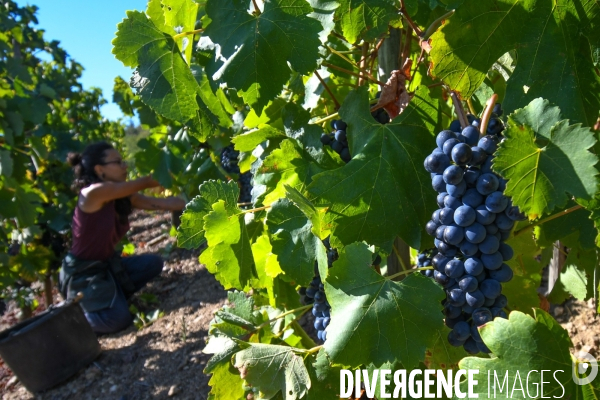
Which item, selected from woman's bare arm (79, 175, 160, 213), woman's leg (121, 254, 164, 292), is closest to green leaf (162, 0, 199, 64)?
woman's bare arm (79, 175, 160, 213)

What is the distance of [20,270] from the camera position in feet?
16.9

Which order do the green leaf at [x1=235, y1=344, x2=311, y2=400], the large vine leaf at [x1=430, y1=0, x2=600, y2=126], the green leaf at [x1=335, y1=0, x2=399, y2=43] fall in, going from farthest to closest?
the green leaf at [x1=235, y1=344, x2=311, y2=400] < the green leaf at [x1=335, y1=0, x2=399, y2=43] < the large vine leaf at [x1=430, y1=0, x2=600, y2=126]

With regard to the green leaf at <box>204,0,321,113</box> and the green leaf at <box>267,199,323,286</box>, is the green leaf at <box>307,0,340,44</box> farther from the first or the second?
the green leaf at <box>267,199,323,286</box>

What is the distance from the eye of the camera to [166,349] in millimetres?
3896

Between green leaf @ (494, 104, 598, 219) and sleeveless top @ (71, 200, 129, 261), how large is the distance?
15.2ft

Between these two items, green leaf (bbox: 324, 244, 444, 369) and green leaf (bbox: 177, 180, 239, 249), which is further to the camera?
green leaf (bbox: 177, 180, 239, 249)

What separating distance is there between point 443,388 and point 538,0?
998 millimetres

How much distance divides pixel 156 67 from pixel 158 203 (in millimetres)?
3918

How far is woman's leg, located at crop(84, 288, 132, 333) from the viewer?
4.67 meters

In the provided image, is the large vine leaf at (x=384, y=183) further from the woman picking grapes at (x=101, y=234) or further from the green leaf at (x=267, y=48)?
the woman picking grapes at (x=101, y=234)

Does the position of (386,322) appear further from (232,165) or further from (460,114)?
(232,165)

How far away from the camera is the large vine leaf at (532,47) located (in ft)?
3.52

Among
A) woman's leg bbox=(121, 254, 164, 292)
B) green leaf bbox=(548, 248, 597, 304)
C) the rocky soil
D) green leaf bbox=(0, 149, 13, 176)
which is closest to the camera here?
green leaf bbox=(548, 248, 597, 304)

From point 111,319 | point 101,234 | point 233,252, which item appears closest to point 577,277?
point 233,252
